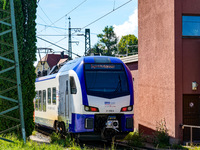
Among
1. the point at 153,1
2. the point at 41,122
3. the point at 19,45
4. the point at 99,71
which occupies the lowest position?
the point at 41,122

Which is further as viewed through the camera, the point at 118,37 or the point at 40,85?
the point at 118,37

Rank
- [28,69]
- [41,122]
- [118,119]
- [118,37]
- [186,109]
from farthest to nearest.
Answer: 1. [118,37]
2. [41,122]
3. [186,109]
4. [28,69]
5. [118,119]

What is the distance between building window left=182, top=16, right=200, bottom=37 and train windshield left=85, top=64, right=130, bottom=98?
364cm

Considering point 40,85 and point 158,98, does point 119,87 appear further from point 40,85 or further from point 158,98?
point 40,85

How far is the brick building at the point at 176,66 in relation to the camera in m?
16.8

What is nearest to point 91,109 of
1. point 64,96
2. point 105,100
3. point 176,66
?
point 105,100

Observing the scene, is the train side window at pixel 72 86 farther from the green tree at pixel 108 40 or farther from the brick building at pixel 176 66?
the green tree at pixel 108 40

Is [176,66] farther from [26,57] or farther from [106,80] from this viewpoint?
[26,57]

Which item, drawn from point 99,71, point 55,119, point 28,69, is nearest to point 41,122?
point 55,119

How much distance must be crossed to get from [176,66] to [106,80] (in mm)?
3478

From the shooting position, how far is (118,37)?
298ft

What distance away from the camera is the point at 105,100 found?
14641mm

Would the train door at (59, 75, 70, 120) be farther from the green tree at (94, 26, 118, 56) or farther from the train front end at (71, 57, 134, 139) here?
the green tree at (94, 26, 118, 56)

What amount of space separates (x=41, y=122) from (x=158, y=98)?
23.3 ft
